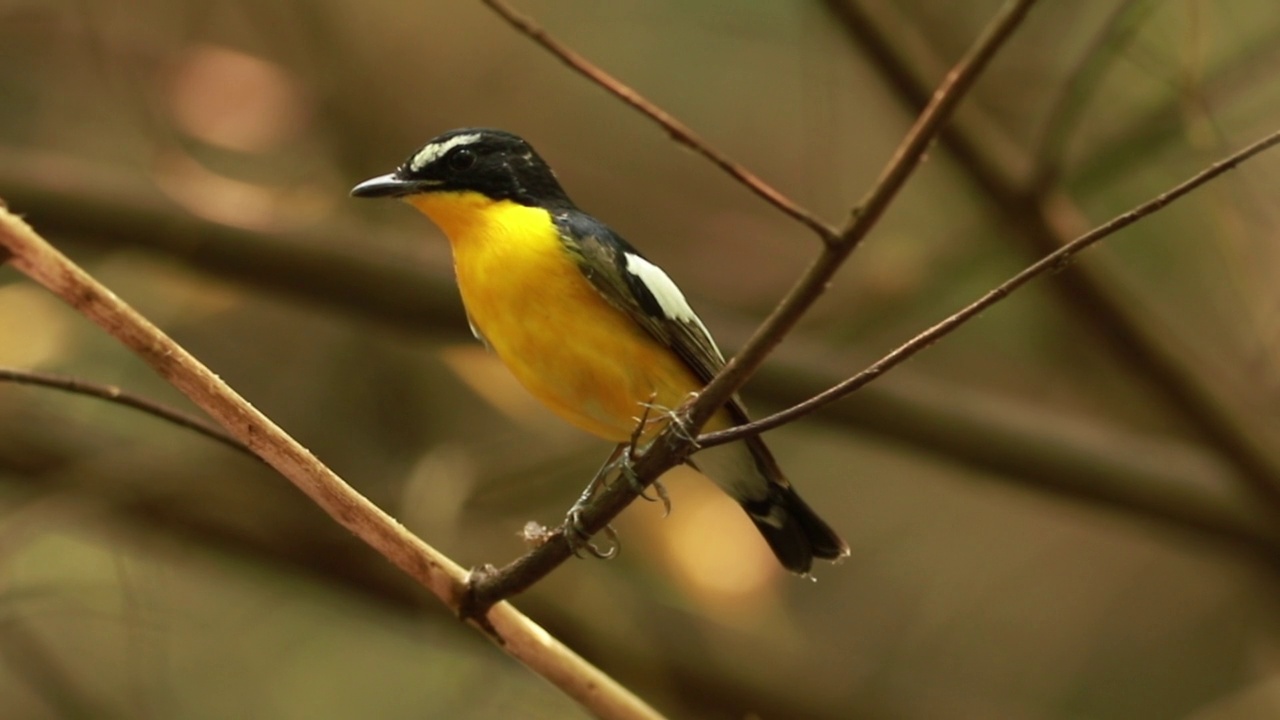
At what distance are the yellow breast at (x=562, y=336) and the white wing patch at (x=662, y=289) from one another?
0.19 feet

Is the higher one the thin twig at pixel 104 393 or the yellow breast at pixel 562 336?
the yellow breast at pixel 562 336

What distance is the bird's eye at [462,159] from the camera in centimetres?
241

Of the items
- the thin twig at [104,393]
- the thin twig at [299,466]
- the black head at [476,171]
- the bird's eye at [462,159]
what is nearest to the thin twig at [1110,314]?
the black head at [476,171]

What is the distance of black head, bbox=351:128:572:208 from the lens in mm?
2352

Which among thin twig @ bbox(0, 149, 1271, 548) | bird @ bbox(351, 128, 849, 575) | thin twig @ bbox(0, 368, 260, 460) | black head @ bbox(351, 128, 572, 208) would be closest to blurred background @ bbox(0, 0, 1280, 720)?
thin twig @ bbox(0, 149, 1271, 548)

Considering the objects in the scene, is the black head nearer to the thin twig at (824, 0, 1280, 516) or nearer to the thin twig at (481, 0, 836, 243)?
the thin twig at (481, 0, 836, 243)

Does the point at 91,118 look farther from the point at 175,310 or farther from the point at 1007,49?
the point at 1007,49

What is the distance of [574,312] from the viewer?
2293mm

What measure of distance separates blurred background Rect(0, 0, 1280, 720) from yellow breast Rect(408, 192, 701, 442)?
3.38 ft

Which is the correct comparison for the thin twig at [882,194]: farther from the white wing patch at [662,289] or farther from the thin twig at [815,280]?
the white wing patch at [662,289]

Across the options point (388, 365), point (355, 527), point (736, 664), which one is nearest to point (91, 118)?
point (388, 365)

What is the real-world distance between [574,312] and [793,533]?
1.87 ft

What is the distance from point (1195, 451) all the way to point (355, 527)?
Answer: 2816 mm

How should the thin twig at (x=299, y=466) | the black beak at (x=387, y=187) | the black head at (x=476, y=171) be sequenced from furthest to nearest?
the black head at (x=476, y=171) → the black beak at (x=387, y=187) → the thin twig at (x=299, y=466)
